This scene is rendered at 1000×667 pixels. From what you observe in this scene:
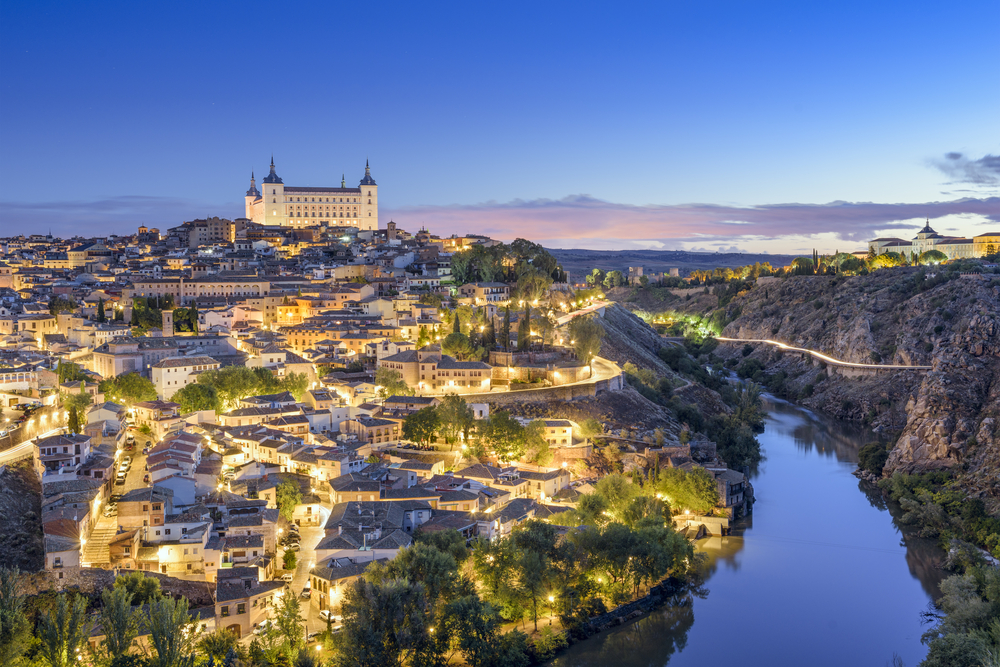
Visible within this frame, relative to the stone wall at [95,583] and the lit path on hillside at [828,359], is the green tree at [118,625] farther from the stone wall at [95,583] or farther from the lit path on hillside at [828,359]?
the lit path on hillside at [828,359]

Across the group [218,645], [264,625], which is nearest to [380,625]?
[264,625]

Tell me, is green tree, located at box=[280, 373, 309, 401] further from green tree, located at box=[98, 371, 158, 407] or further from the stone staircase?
the stone staircase

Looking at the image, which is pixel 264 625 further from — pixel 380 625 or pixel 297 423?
pixel 297 423

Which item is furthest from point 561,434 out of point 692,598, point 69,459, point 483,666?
point 69,459

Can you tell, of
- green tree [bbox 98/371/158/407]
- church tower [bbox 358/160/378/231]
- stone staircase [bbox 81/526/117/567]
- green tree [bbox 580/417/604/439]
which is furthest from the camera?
church tower [bbox 358/160/378/231]

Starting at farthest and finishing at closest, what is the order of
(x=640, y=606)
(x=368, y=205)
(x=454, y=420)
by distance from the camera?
1. (x=368, y=205)
2. (x=454, y=420)
3. (x=640, y=606)

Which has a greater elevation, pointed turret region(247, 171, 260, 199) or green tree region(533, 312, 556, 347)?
pointed turret region(247, 171, 260, 199)

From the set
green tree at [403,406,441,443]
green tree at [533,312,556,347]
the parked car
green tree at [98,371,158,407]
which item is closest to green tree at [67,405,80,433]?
green tree at [98,371,158,407]
